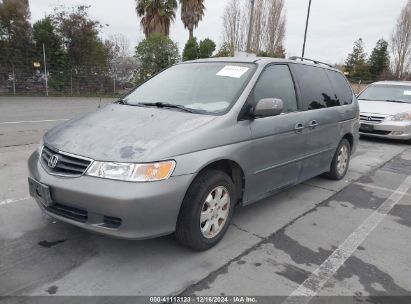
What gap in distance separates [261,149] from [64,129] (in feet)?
6.16

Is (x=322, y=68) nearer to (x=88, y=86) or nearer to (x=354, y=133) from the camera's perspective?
(x=354, y=133)

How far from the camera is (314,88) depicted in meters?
4.91

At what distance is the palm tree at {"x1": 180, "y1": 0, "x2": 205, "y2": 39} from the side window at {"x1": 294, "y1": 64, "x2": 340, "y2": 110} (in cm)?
2395

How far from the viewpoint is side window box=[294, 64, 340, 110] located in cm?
464

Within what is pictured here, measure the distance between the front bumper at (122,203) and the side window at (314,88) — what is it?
7.51ft

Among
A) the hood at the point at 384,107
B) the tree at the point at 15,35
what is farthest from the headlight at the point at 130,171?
the tree at the point at 15,35

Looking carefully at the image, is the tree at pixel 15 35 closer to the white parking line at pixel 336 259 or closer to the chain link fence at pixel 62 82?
the chain link fence at pixel 62 82

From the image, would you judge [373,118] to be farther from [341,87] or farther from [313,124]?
[313,124]

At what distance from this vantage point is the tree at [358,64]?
42.8 m

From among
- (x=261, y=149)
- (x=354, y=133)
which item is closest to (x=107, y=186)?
(x=261, y=149)

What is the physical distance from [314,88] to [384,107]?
19.4ft

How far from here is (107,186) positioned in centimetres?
279

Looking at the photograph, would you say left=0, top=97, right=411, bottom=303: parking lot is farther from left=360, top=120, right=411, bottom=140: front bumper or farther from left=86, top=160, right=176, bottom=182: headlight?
left=360, top=120, right=411, bottom=140: front bumper

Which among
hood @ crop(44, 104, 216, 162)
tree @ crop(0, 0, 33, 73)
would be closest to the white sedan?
hood @ crop(44, 104, 216, 162)
